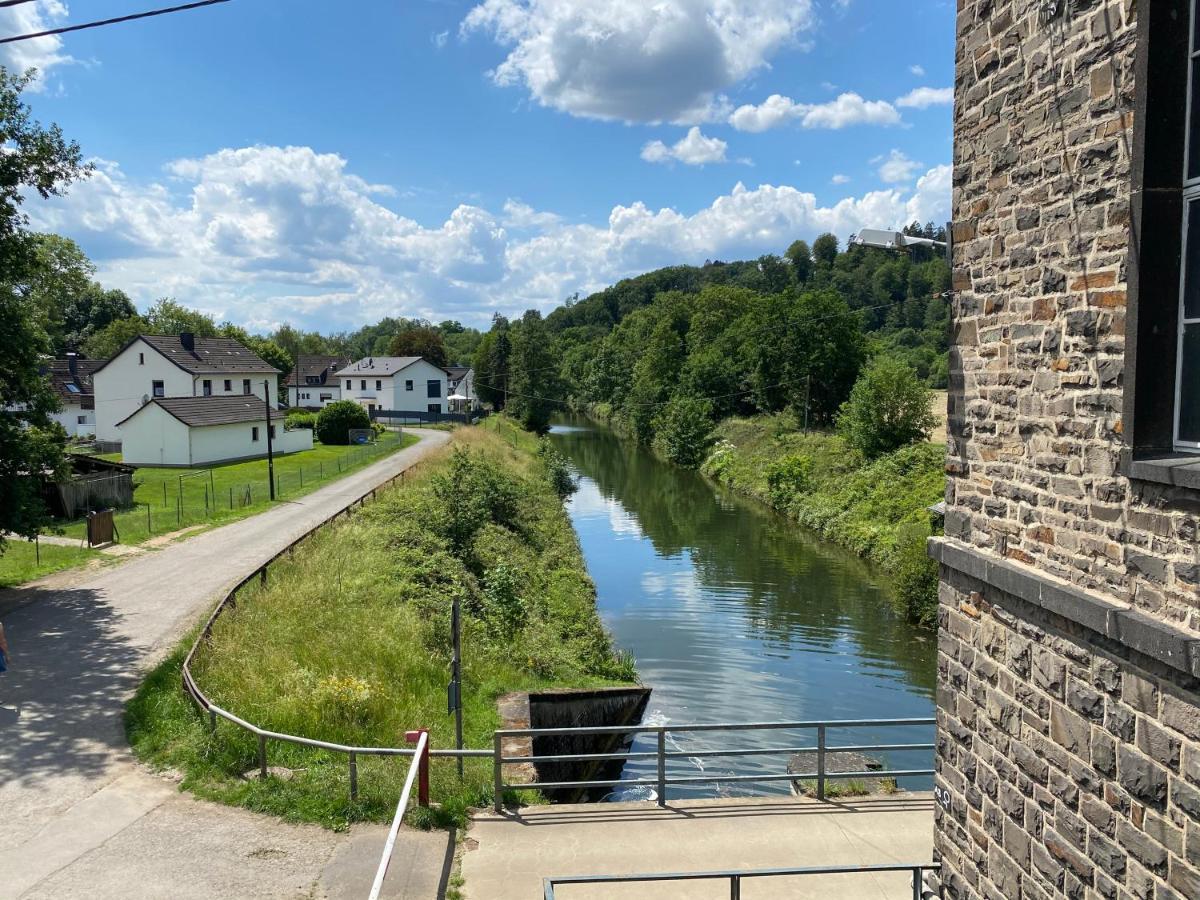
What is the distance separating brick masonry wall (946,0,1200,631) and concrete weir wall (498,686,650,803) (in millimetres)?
8613

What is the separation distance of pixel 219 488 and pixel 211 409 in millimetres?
11386

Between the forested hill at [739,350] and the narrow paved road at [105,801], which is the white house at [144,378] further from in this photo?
the narrow paved road at [105,801]

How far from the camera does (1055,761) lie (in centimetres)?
484

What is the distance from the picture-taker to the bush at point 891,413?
41312 millimetres

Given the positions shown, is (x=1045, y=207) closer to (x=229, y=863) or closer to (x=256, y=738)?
(x=229, y=863)

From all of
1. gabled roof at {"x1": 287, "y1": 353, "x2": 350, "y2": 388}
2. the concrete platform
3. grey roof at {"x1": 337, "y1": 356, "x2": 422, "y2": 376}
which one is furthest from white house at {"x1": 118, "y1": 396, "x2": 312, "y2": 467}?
gabled roof at {"x1": 287, "y1": 353, "x2": 350, "y2": 388}

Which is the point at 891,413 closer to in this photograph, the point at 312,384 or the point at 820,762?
the point at 820,762

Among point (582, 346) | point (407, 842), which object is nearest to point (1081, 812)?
point (407, 842)

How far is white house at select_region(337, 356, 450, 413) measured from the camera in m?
79.4

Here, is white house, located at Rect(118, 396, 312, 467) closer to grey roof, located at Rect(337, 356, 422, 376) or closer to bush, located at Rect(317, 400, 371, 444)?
bush, located at Rect(317, 400, 371, 444)

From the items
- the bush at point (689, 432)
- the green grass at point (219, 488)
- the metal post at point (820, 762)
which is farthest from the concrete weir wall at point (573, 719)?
the bush at point (689, 432)

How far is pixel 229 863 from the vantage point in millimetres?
8219

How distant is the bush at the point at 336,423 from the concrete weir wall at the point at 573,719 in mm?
46038

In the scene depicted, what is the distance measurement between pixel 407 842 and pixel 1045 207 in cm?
759
